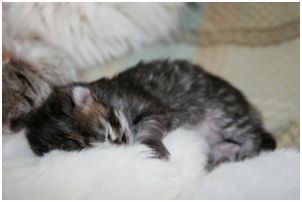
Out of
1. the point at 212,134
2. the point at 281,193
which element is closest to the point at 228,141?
the point at 212,134

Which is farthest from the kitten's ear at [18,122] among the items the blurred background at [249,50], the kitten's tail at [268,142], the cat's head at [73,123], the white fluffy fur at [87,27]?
the kitten's tail at [268,142]

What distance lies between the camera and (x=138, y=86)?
148 centimetres

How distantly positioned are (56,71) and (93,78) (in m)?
0.17

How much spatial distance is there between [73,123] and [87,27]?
1.41 feet

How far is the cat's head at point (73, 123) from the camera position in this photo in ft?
3.89

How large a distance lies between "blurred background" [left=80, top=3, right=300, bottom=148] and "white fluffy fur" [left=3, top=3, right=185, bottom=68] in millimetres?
64

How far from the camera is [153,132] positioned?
4.21 feet

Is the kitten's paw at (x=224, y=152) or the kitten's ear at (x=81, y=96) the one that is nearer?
the kitten's ear at (x=81, y=96)

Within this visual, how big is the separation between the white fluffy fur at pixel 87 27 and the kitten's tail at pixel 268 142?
0.51 meters

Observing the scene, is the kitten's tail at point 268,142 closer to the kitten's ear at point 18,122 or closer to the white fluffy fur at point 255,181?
the white fluffy fur at point 255,181

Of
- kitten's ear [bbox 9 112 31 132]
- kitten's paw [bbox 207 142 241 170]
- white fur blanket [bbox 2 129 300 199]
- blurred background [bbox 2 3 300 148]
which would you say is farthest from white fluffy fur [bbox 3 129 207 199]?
blurred background [bbox 2 3 300 148]

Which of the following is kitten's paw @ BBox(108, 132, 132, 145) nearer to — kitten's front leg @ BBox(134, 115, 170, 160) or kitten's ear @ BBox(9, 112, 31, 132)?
kitten's front leg @ BBox(134, 115, 170, 160)

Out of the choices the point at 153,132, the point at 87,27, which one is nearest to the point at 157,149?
the point at 153,132

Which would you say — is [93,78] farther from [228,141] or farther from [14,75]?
[228,141]
